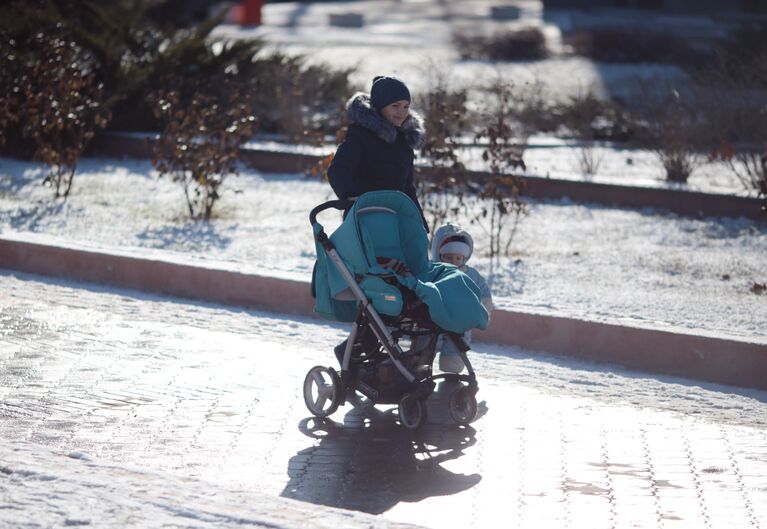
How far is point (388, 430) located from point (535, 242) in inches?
174

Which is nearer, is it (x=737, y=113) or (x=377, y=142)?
(x=377, y=142)

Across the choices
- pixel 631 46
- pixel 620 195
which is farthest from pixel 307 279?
pixel 631 46

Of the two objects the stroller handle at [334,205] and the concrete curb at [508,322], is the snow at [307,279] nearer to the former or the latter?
the concrete curb at [508,322]

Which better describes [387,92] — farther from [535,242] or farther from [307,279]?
[535,242]

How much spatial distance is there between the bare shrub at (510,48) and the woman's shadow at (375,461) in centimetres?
1947

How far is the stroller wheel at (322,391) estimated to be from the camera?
21.6 feet

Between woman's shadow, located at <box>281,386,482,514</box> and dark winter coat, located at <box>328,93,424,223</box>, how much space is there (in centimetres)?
111

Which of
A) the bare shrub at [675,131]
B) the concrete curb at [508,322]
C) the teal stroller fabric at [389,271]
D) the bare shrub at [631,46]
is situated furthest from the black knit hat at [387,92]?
the bare shrub at [631,46]

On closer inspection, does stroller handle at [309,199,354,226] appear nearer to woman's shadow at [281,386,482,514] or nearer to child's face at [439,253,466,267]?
child's face at [439,253,466,267]

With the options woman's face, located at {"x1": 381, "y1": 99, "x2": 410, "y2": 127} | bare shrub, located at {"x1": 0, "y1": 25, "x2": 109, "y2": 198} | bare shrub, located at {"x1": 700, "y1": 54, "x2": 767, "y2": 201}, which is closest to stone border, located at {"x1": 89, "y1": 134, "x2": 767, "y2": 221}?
bare shrub, located at {"x1": 0, "y1": 25, "x2": 109, "y2": 198}

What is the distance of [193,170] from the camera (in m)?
11.3

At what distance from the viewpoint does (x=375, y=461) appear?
19.9 ft

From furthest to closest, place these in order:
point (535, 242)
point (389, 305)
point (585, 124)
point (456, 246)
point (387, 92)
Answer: point (585, 124), point (535, 242), point (456, 246), point (387, 92), point (389, 305)

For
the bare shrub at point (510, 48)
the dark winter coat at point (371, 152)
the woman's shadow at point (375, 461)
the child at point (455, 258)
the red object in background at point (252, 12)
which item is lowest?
the red object in background at point (252, 12)
